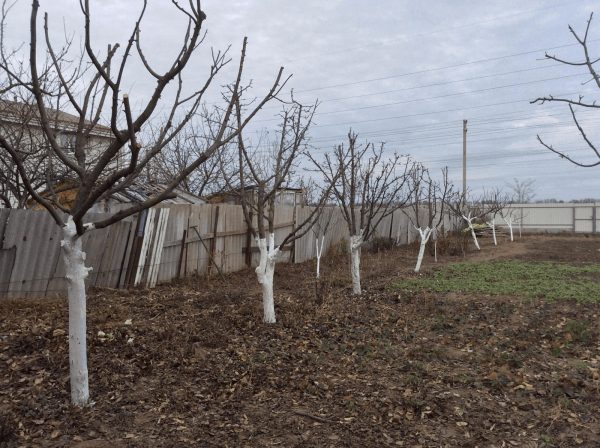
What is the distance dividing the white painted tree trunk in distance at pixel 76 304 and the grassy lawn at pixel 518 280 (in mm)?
6668

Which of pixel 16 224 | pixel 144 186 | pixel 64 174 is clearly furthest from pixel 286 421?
pixel 144 186

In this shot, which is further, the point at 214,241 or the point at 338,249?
the point at 338,249

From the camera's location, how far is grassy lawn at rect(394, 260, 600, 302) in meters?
9.14

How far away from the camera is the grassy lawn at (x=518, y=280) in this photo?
30.0ft

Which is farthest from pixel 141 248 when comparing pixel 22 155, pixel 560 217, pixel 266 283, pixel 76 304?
pixel 560 217

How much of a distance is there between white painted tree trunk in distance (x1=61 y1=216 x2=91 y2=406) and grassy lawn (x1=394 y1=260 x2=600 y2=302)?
667cm

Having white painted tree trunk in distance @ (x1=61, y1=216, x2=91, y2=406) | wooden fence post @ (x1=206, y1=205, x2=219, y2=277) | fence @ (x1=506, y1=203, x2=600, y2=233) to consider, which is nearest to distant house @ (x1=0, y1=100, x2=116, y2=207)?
wooden fence post @ (x1=206, y1=205, x2=219, y2=277)

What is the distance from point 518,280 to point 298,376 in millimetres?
7416

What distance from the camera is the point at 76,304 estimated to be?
3492mm

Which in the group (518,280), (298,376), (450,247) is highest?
(450,247)

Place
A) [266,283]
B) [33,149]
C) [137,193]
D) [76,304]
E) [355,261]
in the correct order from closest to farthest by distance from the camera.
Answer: [76,304], [266,283], [33,149], [355,261], [137,193]

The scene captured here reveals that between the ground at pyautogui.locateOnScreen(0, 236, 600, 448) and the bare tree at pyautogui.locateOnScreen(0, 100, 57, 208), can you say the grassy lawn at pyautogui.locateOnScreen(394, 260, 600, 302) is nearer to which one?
the ground at pyautogui.locateOnScreen(0, 236, 600, 448)

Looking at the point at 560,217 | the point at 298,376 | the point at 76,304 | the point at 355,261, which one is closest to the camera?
the point at 76,304

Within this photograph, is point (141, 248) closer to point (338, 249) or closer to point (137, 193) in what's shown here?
point (137, 193)
